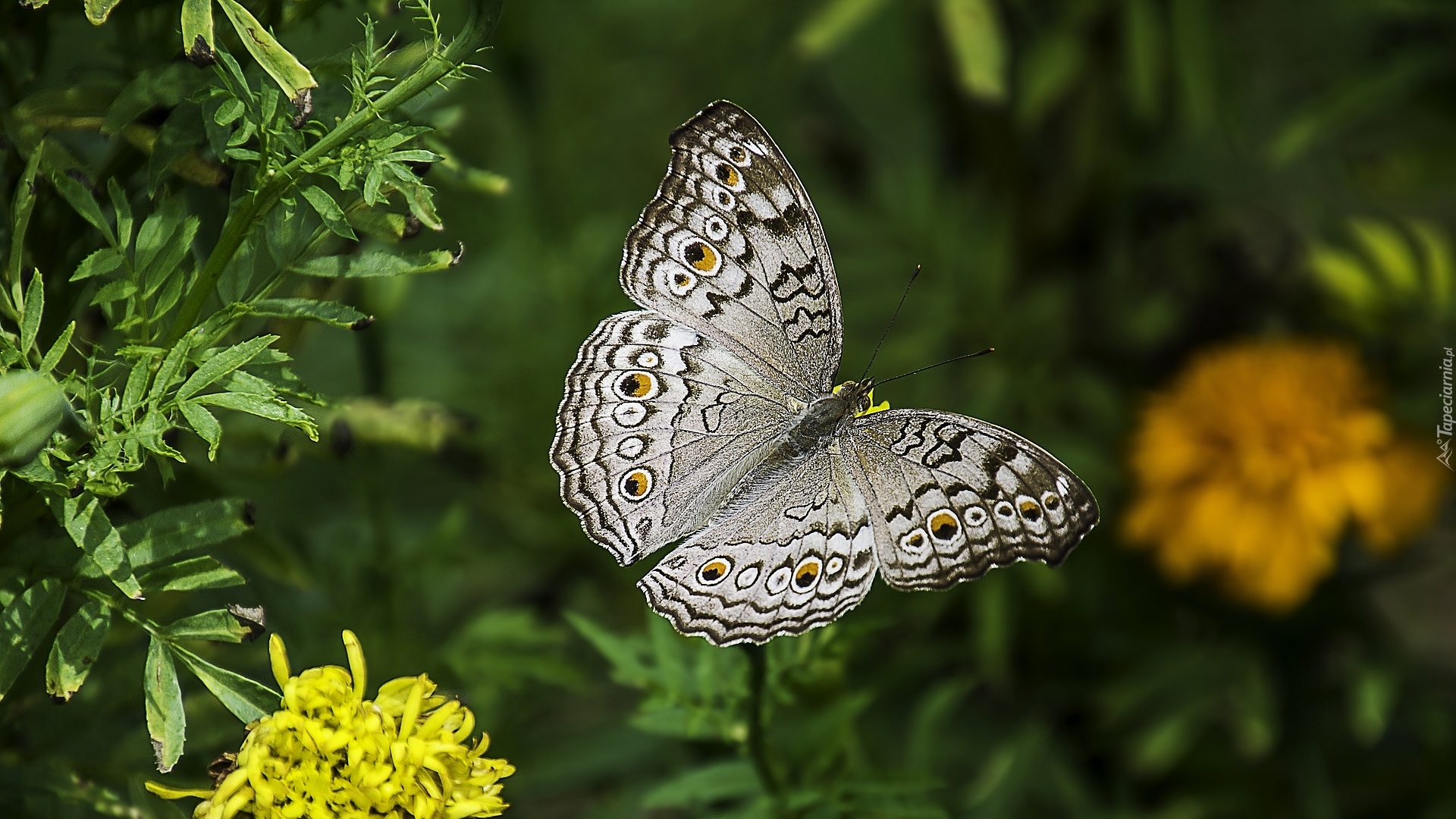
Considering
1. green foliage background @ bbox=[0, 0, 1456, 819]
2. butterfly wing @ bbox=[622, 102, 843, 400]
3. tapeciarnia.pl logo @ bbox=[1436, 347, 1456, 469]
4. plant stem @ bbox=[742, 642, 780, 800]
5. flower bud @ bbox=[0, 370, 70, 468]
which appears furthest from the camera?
tapeciarnia.pl logo @ bbox=[1436, 347, 1456, 469]

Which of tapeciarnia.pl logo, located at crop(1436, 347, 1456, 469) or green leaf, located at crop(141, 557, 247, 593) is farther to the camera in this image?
tapeciarnia.pl logo, located at crop(1436, 347, 1456, 469)

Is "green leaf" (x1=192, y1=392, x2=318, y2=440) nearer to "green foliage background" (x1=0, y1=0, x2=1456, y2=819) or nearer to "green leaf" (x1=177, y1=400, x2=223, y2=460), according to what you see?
"green leaf" (x1=177, y1=400, x2=223, y2=460)

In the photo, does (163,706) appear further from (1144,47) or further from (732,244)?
(1144,47)

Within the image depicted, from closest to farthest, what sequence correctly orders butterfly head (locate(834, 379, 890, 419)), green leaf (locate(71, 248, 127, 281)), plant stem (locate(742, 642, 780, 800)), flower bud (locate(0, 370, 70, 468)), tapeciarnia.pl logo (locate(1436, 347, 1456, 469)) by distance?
flower bud (locate(0, 370, 70, 468)) < green leaf (locate(71, 248, 127, 281)) < plant stem (locate(742, 642, 780, 800)) < butterfly head (locate(834, 379, 890, 419)) < tapeciarnia.pl logo (locate(1436, 347, 1456, 469))

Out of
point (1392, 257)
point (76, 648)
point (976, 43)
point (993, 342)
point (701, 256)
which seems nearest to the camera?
point (76, 648)

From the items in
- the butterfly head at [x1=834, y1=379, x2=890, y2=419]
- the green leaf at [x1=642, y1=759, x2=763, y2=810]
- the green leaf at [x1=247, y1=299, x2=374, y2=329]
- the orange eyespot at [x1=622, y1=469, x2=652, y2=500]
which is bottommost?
the green leaf at [x1=642, y1=759, x2=763, y2=810]

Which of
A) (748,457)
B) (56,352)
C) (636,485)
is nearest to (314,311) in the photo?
(56,352)

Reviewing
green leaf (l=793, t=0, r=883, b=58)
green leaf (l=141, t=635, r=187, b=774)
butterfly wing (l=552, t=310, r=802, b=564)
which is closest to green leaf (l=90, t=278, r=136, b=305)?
green leaf (l=141, t=635, r=187, b=774)

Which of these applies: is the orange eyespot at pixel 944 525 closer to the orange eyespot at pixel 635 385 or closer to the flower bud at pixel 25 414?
the orange eyespot at pixel 635 385
